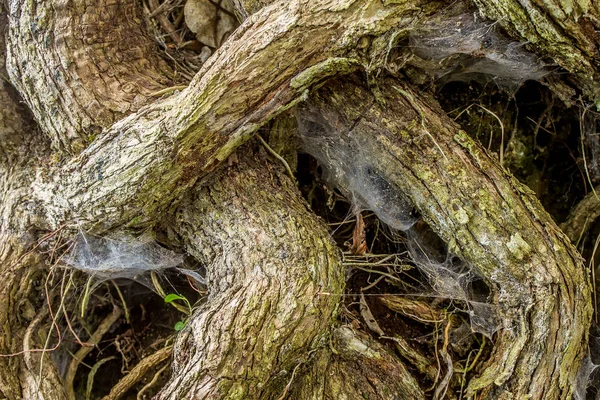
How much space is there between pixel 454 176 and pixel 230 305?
2.69 feet

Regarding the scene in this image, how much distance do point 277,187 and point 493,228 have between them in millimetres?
721

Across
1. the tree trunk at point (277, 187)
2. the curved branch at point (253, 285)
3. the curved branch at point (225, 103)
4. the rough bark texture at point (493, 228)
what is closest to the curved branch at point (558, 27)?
the tree trunk at point (277, 187)

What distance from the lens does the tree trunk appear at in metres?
1.56

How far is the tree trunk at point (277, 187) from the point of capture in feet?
5.11

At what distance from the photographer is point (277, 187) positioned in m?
1.81

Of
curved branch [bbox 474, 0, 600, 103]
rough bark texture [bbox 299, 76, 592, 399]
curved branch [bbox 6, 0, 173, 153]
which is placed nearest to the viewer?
curved branch [bbox 474, 0, 600, 103]

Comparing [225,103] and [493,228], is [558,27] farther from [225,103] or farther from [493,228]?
[225,103]

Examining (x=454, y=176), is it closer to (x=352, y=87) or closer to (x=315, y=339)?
(x=352, y=87)

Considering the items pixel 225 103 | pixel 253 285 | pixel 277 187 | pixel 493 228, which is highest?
pixel 225 103

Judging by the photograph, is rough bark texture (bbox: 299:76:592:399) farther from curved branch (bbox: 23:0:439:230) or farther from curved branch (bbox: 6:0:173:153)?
curved branch (bbox: 6:0:173:153)

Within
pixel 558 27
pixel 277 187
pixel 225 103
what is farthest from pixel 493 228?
pixel 225 103

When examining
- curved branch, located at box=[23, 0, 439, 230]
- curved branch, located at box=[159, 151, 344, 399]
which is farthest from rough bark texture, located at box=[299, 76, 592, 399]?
curved branch, located at box=[159, 151, 344, 399]

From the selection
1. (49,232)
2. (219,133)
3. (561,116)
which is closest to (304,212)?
(219,133)

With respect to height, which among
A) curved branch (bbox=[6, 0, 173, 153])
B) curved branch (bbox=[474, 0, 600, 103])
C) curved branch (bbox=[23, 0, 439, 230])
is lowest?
curved branch (bbox=[474, 0, 600, 103])
